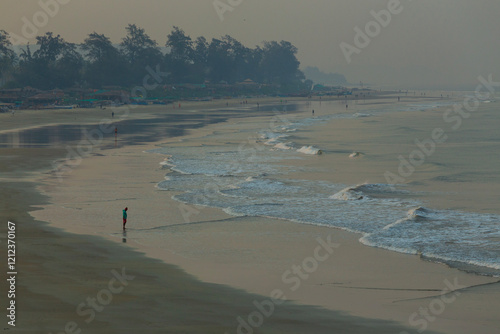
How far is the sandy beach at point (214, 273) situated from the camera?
12352 millimetres

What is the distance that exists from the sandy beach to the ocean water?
103 centimetres

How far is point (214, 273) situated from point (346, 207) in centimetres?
1058

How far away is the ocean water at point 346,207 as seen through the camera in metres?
19.2

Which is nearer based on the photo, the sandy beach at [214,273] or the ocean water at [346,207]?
the sandy beach at [214,273]

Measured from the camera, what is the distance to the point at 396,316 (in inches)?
508

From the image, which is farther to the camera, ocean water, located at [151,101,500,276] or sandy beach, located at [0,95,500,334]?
ocean water, located at [151,101,500,276]

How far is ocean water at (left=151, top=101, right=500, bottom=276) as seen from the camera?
757 inches

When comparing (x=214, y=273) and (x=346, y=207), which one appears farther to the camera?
(x=346, y=207)

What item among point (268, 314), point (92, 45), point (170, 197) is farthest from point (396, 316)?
point (92, 45)

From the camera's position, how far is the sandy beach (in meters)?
12.4

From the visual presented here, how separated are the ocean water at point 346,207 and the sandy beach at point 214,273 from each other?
3.38 feet

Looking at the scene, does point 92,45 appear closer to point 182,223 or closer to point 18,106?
point 18,106

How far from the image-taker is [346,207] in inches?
1009

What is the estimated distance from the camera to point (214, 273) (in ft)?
53.5
